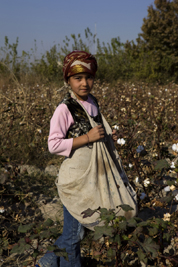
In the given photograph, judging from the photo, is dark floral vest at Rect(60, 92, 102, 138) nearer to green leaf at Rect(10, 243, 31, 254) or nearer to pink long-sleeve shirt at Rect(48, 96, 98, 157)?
pink long-sleeve shirt at Rect(48, 96, 98, 157)

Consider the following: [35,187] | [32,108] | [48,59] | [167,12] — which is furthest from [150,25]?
[35,187]

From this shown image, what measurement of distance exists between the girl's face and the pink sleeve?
16cm

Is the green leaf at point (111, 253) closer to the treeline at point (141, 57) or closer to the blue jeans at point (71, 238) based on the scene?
the blue jeans at point (71, 238)

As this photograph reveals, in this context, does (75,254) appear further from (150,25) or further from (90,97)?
(150,25)

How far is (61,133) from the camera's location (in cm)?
172

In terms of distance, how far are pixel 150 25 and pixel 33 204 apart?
12.8 meters

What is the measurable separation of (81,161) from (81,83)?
0.52 metres

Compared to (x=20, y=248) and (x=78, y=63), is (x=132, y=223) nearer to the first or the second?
(x=20, y=248)

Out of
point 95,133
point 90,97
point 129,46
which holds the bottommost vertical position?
point 95,133

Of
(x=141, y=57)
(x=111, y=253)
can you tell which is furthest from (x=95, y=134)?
(x=141, y=57)

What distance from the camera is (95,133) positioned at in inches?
66.9

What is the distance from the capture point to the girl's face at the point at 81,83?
1.82 m

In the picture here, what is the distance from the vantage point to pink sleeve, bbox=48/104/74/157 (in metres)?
1.70

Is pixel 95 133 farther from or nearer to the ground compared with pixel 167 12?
nearer to the ground
